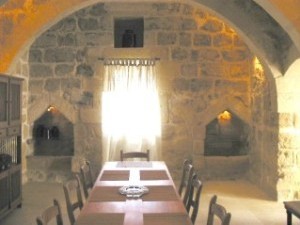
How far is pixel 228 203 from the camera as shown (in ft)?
16.7

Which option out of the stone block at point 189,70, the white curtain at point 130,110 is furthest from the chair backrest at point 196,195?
the stone block at point 189,70

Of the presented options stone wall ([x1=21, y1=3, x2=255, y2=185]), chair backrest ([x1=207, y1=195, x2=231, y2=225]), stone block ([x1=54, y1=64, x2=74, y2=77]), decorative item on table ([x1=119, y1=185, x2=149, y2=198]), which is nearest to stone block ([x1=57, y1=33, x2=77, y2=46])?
stone wall ([x1=21, y1=3, x2=255, y2=185])

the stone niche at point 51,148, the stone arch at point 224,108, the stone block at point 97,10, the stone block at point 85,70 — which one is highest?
the stone block at point 97,10

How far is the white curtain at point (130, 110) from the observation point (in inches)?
254

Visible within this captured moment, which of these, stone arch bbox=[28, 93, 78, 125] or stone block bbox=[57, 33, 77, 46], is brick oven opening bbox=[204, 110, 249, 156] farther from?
stone block bbox=[57, 33, 77, 46]

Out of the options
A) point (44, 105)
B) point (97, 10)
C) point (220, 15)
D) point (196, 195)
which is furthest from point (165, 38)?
point (196, 195)

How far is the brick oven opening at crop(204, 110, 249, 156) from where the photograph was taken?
22.5 feet

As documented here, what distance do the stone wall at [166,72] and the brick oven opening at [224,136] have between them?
31 centimetres

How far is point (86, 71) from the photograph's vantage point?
6.50 metres

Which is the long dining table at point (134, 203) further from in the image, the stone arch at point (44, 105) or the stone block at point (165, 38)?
the stone block at point (165, 38)

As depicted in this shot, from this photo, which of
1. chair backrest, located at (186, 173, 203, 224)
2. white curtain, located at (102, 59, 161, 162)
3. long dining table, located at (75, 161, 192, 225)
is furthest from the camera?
Result: white curtain, located at (102, 59, 161, 162)

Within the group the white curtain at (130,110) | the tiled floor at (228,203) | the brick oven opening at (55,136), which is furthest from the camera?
the brick oven opening at (55,136)

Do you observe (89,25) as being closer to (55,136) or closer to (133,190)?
(55,136)

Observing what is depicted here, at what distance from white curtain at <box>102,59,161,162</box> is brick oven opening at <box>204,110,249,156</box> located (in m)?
0.99
